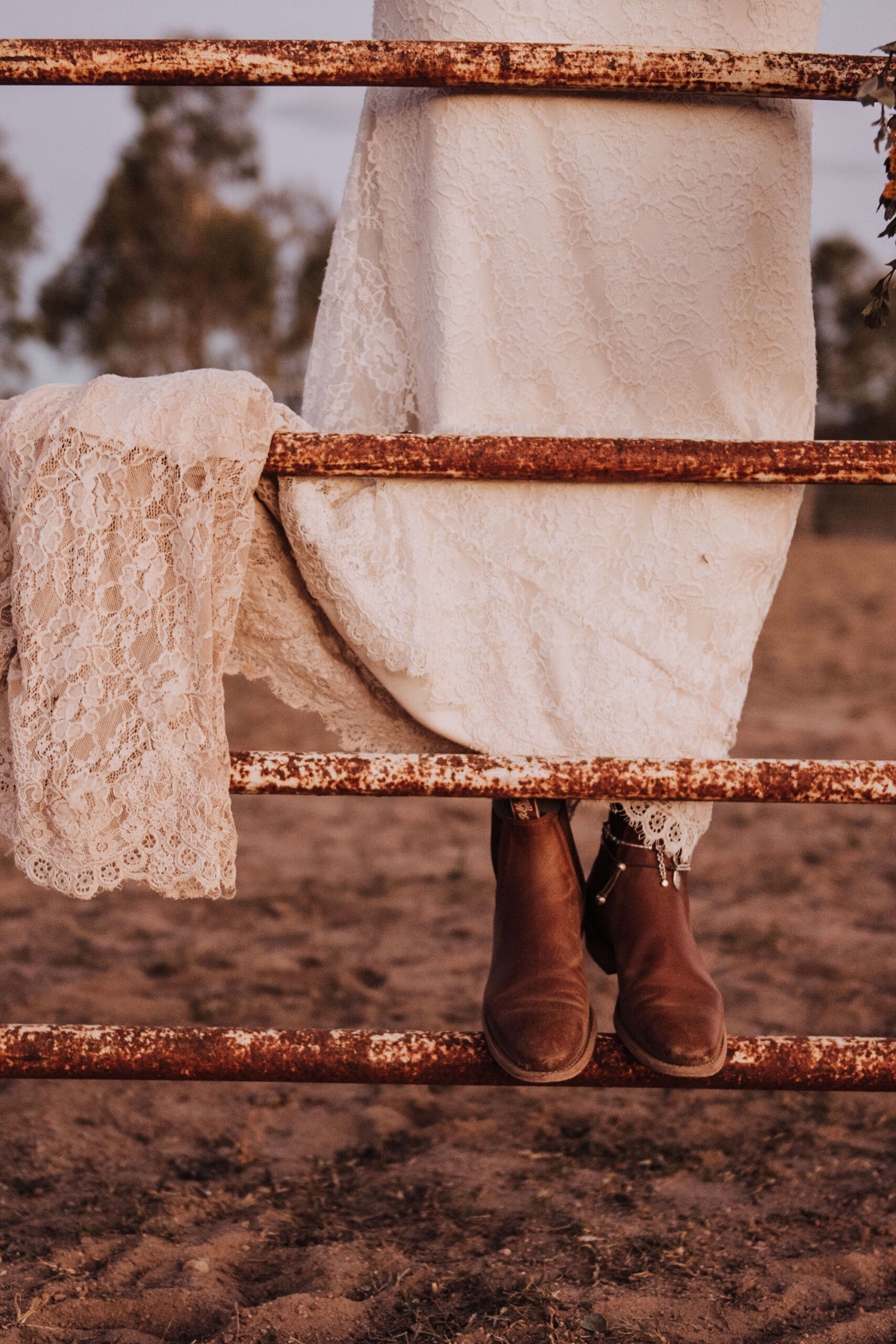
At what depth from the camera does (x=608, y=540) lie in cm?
131

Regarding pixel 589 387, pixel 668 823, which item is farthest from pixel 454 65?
pixel 668 823

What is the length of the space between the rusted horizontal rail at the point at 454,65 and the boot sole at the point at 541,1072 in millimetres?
1059

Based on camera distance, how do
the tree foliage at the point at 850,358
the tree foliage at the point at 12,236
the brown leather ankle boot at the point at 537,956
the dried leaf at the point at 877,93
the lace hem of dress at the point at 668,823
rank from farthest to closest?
the tree foliage at the point at 850,358 → the tree foliage at the point at 12,236 → the lace hem of dress at the point at 668,823 → the brown leather ankle boot at the point at 537,956 → the dried leaf at the point at 877,93

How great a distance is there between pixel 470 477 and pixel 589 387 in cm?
27

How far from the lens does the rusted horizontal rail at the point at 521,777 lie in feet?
3.96

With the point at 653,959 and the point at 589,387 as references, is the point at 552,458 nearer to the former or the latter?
the point at 589,387

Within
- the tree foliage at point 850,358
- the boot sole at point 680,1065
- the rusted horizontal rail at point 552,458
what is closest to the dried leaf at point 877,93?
the rusted horizontal rail at point 552,458

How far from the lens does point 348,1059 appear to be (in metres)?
1.25

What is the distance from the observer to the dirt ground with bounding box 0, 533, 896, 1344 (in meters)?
1.39

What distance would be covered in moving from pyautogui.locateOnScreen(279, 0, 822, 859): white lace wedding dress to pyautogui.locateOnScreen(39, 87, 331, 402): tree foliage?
59.6 ft

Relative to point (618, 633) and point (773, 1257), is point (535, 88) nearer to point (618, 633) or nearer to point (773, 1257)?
point (618, 633)

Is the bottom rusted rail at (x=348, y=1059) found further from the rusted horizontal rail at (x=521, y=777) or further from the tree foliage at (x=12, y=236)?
the tree foliage at (x=12, y=236)

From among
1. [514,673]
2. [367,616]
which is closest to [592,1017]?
[514,673]

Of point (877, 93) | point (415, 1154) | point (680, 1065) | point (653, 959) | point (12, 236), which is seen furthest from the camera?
point (12, 236)
